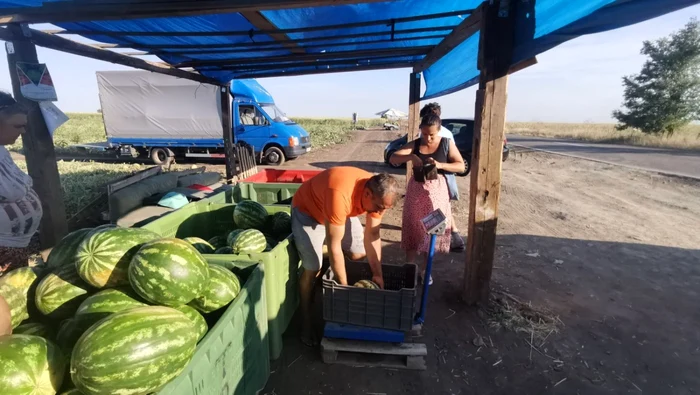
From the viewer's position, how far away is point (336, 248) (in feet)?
9.61

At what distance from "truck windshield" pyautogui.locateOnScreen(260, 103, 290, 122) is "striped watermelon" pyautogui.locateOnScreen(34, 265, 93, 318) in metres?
13.2

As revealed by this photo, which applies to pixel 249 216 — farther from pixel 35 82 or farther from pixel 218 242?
pixel 35 82

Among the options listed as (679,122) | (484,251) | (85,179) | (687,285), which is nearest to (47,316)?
(484,251)

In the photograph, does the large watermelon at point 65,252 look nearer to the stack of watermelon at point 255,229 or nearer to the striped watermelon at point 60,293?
the striped watermelon at point 60,293

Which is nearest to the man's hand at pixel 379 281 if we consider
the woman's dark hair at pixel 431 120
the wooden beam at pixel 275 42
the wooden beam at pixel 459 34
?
the woman's dark hair at pixel 431 120

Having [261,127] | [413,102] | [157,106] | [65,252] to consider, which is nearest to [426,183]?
[65,252]

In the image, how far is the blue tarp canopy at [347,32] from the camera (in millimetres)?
2447

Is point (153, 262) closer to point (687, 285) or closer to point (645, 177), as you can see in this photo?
point (687, 285)

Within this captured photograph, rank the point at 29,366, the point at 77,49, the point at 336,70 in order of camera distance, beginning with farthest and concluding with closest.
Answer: the point at 336,70
the point at 77,49
the point at 29,366

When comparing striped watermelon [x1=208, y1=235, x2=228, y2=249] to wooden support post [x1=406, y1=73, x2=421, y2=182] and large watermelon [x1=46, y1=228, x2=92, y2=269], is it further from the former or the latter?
wooden support post [x1=406, y1=73, x2=421, y2=182]

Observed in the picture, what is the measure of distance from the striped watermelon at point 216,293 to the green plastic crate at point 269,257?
34 cm

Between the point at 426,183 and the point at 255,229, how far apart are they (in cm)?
190

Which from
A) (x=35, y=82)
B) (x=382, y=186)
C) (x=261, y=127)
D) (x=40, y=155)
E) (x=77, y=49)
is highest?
(x=77, y=49)

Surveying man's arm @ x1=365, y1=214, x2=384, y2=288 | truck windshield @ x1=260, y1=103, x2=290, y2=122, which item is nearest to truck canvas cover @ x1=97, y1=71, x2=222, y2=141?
truck windshield @ x1=260, y1=103, x2=290, y2=122
